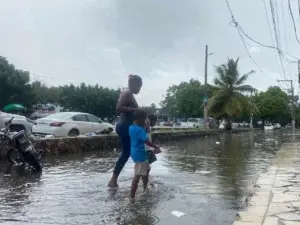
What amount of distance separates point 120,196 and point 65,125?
11.1 metres

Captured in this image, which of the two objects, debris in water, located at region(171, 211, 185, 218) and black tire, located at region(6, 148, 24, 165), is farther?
black tire, located at region(6, 148, 24, 165)

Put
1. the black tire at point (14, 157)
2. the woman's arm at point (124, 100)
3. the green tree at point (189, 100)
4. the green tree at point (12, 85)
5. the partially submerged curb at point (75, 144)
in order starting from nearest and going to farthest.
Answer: the woman's arm at point (124, 100)
the black tire at point (14, 157)
the partially submerged curb at point (75, 144)
the green tree at point (12, 85)
the green tree at point (189, 100)

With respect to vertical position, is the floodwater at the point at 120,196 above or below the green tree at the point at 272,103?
below

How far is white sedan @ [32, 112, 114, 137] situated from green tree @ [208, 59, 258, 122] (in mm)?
27757

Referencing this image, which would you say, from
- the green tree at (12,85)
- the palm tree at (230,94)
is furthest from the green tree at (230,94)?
the green tree at (12,85)

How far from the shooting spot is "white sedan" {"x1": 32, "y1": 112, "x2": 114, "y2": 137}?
16.4 metres

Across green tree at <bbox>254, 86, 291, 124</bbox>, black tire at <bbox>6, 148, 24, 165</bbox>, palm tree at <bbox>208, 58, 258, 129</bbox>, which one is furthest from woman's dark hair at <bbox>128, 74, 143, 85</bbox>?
green tree at <bbox>254, 86, 291, 124</bbox>

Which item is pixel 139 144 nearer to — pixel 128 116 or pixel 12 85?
pixel 128 116

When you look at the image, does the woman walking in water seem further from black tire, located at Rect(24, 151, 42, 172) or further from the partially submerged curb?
the partially submerged curb

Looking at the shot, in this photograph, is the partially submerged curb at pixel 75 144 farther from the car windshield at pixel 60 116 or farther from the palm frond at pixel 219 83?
the palm frond at pixel 219 83

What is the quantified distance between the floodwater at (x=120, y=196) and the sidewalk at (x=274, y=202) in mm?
223

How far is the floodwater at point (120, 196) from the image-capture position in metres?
4.84

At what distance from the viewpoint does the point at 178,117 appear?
79750 millimetres

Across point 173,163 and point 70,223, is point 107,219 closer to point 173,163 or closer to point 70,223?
point 70,223
